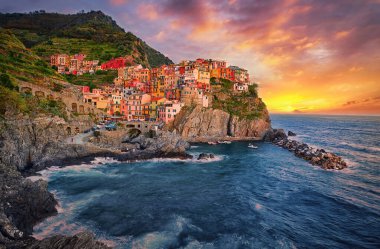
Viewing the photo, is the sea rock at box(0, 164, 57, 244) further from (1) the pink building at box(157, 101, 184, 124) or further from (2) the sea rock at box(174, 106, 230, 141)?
(2) the sea rock at box(174, 106, 230, 141)

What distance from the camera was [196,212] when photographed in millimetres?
27406

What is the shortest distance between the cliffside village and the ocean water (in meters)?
30.3

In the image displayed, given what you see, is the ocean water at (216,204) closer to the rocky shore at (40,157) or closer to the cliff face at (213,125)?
the rocky shore at (40,157)

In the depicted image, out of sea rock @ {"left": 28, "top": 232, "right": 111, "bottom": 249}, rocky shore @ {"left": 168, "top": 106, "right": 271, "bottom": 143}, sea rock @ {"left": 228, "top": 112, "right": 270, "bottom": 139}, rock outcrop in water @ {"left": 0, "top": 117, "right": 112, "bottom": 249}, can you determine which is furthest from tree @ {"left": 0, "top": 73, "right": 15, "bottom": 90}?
sea rock @ {"left": 228, "top": 112, "right": 270, "bottom": 139}

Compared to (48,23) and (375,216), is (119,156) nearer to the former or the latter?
(375,216)

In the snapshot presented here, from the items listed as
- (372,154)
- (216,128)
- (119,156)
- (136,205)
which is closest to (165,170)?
(119,156)

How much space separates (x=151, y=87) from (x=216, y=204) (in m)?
68.1

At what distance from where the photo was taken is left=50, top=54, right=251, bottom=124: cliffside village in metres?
75.6

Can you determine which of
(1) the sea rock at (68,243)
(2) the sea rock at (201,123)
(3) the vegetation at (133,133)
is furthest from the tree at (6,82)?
(1) the sea rock at (68,243)

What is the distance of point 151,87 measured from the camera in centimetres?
9106

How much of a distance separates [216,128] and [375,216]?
5525cm

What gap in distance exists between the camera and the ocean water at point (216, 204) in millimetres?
22438

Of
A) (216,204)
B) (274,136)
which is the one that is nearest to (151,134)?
(216,204)

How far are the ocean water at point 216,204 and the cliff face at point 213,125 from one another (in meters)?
25.6
